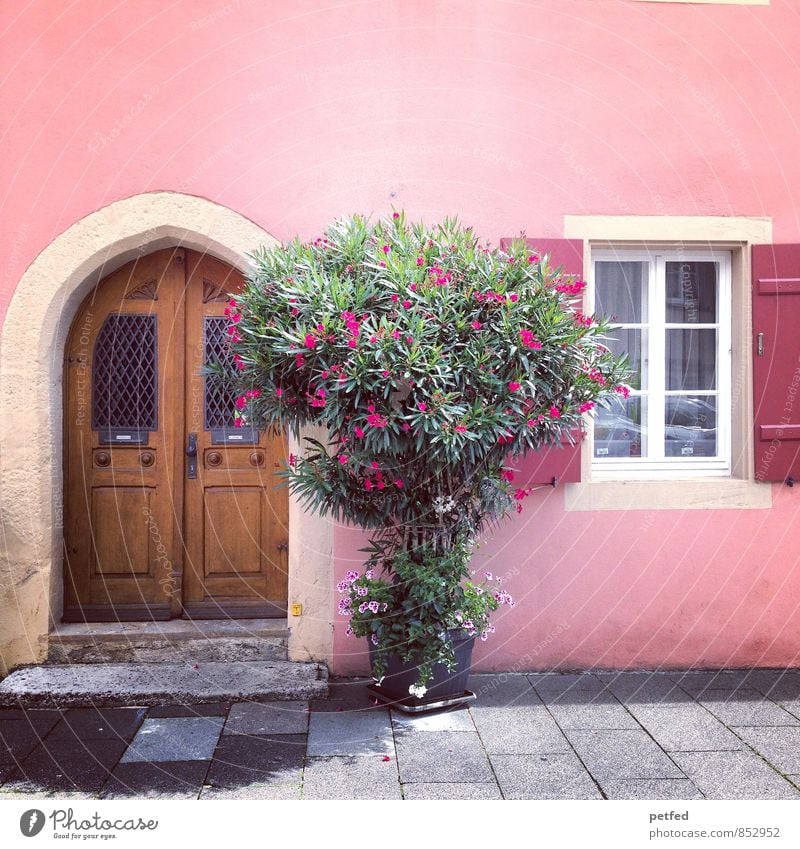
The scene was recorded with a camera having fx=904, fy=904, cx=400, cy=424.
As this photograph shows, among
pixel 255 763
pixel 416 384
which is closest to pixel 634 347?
pixel 416 384

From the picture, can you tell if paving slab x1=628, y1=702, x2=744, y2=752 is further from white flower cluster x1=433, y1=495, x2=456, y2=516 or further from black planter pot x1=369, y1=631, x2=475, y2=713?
white flower cluster x1=433, y1=495, x2=456, y2=516

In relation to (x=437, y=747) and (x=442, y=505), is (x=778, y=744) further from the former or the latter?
(x=442, y=505)

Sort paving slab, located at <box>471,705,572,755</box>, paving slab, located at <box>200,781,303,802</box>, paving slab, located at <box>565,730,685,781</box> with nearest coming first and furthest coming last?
paving slab, located at <box>200,781,303,802</box>
paving slab, located at <box>565,730,685,781</box>
paving slab, located at <box>471,705,572,755</box>

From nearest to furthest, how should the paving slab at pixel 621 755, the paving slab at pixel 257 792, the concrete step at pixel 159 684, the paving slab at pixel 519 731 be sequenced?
the paving slab at pixel 257 792 < the paving slab at pixel 621 755 < the paving slab at pixel 519 731 < the concrete step at pixel 159 684

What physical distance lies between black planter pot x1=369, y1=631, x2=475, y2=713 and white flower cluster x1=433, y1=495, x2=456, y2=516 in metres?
0.61

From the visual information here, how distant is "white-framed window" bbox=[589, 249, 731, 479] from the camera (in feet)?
17.5

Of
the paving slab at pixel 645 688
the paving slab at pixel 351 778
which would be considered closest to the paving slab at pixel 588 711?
the paving slab at pixel 645 688

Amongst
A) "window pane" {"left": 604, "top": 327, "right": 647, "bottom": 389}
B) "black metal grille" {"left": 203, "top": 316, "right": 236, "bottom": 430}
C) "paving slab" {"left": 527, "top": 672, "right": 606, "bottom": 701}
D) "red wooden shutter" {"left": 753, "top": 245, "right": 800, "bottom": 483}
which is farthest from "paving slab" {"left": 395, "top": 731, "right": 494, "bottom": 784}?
"red wooden shutter" {"left": 753, "top": 245, "right": 800, "bottom": 483}

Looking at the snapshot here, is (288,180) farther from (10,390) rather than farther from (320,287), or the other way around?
(10,390)

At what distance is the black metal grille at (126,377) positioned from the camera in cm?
527

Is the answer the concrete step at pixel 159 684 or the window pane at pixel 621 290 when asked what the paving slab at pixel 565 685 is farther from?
the window pane at pixel 621 290

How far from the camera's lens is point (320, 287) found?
153 inches

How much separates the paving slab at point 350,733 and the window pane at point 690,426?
235 centimetres

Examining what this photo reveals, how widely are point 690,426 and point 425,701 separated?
7.59ft
